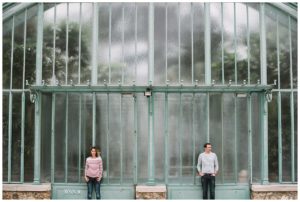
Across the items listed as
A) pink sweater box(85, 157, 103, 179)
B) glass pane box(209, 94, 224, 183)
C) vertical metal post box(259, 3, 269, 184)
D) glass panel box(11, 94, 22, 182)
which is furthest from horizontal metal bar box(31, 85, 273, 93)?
pink sweater box(85, 157, 103, 179)

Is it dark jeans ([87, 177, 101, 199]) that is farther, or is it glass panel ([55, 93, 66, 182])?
glass panel ([55, 93, 66, 182])

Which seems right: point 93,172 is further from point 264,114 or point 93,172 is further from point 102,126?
point 264,114

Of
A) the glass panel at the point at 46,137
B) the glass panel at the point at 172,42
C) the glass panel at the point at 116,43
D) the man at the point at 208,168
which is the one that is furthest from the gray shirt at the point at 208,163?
the glass panel at the point at 46,137

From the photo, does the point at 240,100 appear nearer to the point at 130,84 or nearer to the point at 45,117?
the point at 130,84

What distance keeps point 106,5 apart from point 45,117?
307 centimetres

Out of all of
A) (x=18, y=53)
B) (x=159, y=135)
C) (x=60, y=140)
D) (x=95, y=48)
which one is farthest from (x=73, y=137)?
(x=18, y=53)

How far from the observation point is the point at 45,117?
1036cm

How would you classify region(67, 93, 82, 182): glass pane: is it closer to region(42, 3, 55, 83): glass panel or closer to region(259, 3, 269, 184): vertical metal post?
region(42, 3, 55, 83): glass panel

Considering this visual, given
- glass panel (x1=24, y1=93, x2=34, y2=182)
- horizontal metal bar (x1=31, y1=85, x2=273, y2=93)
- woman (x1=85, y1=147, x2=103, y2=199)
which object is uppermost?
horizontal metal bar (x1=31, y1=85, x2=273, y2=93)

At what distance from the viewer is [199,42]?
10.4 m

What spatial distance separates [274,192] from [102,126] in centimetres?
430

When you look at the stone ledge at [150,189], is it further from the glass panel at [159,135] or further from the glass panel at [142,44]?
the glass panel at [142,44]

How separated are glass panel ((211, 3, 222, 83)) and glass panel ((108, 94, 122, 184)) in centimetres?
240

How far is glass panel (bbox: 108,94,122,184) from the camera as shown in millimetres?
10281
